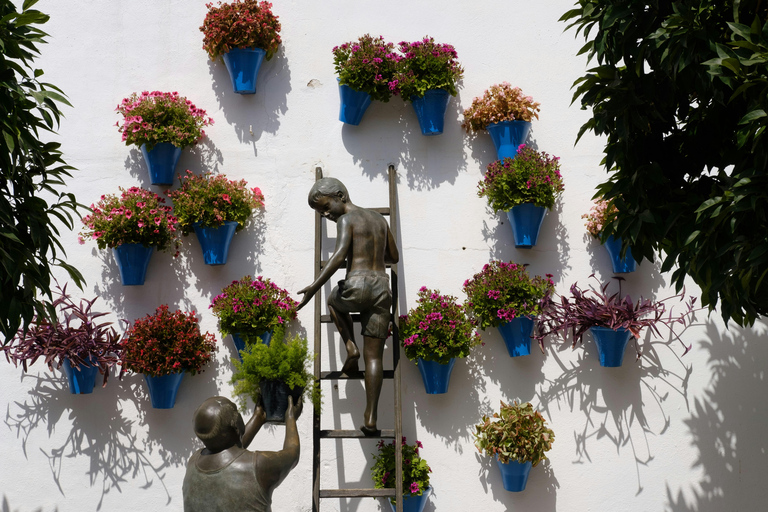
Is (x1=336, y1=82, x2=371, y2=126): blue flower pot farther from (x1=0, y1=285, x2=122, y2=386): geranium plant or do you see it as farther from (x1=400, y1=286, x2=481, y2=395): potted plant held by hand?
(x1=0, y1=285, x2=122, y2=386): geranium plant

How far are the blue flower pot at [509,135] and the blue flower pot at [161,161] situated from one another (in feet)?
5.60

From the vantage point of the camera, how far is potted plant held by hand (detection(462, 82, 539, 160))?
417cm

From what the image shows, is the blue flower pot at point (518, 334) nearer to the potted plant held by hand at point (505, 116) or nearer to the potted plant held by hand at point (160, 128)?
the potted plant held by hand at point (505, 116)

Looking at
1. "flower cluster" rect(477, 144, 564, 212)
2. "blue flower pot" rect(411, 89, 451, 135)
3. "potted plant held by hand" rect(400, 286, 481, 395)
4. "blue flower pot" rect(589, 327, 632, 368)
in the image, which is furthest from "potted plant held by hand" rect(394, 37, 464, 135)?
"blue flower pot" rect(589, 327, 632, 368)

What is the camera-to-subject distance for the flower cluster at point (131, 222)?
4.01 metres

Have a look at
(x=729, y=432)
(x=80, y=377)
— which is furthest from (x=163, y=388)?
(x=729, y=432)

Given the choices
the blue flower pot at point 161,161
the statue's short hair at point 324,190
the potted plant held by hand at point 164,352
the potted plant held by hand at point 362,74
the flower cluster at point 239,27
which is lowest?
the potted plant held by hand at point 164,352

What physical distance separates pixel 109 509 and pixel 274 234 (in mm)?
1670

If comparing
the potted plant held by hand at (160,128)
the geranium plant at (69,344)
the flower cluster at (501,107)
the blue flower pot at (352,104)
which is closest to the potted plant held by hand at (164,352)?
the geranium plant at (69,344)

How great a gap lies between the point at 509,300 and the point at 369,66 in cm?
143

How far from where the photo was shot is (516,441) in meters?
3.88

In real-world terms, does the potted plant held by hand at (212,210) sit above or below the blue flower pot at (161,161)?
below

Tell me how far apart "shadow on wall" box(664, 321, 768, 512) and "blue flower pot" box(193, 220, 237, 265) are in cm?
256

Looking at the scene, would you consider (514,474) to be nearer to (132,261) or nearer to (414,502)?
(414,502)
